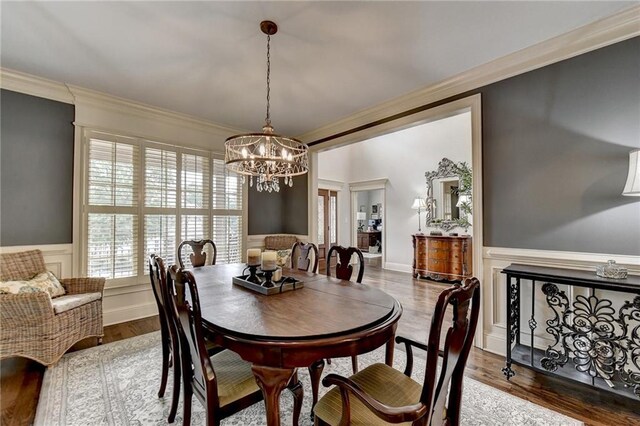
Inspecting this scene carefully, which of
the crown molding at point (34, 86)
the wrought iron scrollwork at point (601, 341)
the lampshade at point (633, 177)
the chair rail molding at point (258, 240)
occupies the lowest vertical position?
the wrought iron scrollwork at point (601, 341)

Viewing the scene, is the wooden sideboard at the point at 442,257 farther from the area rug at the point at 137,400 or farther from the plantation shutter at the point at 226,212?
the plantation shutter at the point at 226,212

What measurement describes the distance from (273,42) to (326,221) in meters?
5.49

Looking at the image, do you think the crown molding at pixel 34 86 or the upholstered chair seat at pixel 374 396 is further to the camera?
the crown molding at pixel 34 86

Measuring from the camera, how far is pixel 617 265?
201 centimetres

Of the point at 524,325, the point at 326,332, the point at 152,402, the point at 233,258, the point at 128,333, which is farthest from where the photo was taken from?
the point at 233,258

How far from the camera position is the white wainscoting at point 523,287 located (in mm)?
2217

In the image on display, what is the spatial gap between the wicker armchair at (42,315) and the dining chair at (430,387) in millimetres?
2576

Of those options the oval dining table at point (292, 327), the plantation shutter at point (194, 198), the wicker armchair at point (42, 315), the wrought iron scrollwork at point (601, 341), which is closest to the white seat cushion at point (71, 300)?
the wicker armchair at point (42, 315)

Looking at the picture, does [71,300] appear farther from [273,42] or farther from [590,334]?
[590,334]

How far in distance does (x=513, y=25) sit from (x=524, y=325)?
8.44ft

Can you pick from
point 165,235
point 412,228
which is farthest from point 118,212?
point 412,228

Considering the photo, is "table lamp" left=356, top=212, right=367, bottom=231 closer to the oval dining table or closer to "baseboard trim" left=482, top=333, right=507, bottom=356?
"baseboard trim" left=482, top=333, right=507, bottom=356

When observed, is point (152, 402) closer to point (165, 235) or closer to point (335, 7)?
point (165, 235)

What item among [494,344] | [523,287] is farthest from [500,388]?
[523,287]
